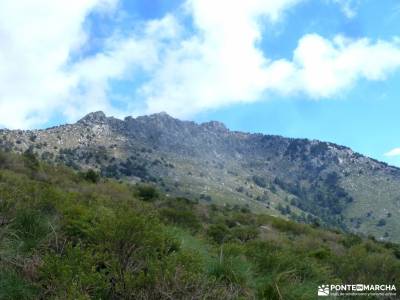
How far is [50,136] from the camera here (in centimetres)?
19275

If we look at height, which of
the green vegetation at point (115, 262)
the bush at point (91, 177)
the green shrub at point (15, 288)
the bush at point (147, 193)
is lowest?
the green shrub at point (15, 288)

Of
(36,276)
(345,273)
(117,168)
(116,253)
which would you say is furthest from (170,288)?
(117,168)

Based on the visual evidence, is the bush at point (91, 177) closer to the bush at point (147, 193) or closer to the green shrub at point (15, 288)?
the bush at point (147, 193)

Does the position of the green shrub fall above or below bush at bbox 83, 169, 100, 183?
below

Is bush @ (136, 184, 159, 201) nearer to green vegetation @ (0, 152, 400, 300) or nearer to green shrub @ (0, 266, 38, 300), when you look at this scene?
green vegetation @ (0, 152, 400, 300)

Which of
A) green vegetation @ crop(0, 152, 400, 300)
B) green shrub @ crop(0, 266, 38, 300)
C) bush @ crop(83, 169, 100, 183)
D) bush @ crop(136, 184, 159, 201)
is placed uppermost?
bush @ crop(83, 169, 100, 183)

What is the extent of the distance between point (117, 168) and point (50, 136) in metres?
41.0

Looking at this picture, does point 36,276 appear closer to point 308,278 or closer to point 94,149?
point 308,278

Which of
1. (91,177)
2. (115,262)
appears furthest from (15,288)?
(91,177)

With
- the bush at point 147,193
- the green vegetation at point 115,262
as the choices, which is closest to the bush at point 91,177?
the bush at point 147,193

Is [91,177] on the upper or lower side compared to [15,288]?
upper

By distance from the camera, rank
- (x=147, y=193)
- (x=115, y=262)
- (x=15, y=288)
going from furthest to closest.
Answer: (x=147, y=193)
(x=115, y=262)
(x=15, y=288)

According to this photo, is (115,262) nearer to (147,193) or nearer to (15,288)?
(15,288)

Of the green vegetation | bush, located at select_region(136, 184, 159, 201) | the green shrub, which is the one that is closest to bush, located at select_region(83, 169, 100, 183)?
bush, located at select_region(136, 184, 159, 201)
